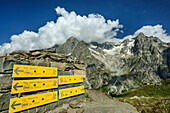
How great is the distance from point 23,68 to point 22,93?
1628mm

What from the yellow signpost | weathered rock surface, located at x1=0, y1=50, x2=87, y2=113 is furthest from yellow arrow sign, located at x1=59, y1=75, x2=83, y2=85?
weathered rock surface, located at x1=0, y1=50, x2=87, y2=113

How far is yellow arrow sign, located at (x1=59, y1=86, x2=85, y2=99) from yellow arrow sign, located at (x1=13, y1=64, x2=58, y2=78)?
1725 mm

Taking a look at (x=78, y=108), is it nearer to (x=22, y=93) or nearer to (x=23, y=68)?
(x=22, y=93)

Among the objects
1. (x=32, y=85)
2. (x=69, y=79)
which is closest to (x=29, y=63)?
(x=32, y=85)

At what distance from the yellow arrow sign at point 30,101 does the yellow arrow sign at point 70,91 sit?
67cm

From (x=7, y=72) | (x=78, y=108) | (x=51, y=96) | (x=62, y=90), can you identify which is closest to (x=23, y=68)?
(x=7, y=72)

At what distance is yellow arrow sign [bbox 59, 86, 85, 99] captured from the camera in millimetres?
8289

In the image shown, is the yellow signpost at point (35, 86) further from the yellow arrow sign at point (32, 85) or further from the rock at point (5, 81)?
the rock at point (5, 81)

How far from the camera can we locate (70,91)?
9.12 meters

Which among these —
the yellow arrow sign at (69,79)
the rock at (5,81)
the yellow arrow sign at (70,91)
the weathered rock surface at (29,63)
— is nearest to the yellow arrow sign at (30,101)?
the weathered rock surface at (29,63)

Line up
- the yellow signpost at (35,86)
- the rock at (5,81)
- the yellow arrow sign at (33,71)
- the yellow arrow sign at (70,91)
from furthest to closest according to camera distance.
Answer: the yellow arrow sign at (70,91), the yellow arrow sign at (33,71), the yellow signpost at (35,86), the rock at (5,81)

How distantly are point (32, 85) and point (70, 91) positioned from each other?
3.83 m

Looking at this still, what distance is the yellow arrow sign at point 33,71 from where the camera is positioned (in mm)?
5841

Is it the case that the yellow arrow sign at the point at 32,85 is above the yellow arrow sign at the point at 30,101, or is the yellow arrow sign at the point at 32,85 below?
above
